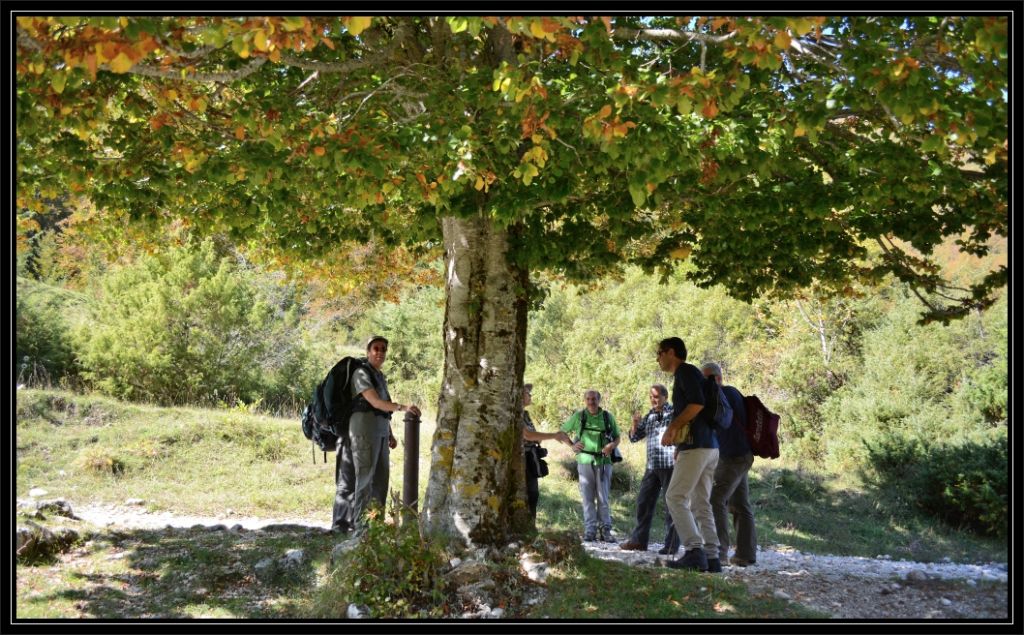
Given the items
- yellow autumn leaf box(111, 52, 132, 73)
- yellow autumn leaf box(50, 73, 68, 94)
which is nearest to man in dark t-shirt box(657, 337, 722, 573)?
yellow autumn leaf box(111, 52, 132, 73)

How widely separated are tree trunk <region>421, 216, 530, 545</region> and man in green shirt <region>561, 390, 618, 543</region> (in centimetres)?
227

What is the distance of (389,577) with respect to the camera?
21.0 feet

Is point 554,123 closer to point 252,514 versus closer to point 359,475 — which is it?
point 359,475

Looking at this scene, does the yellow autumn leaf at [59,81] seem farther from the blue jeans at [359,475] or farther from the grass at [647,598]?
the grass at [647,598]

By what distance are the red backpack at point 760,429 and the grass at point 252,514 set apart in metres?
1.77

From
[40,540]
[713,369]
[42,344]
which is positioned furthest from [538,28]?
[42,344]

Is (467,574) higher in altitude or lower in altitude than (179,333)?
lower

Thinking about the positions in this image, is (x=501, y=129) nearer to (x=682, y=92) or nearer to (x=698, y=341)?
(x=682, y=92)

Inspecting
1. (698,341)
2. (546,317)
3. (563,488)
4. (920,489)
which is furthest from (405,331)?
(920,489)

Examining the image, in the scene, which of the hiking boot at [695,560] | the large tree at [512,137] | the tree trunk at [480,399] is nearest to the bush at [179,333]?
the large tree at [512,137]

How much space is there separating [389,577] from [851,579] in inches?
175

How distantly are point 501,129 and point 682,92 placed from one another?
1.59 meters

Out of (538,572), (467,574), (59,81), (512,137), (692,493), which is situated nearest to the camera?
(59,81)

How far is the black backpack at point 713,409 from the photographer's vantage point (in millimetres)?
7449
